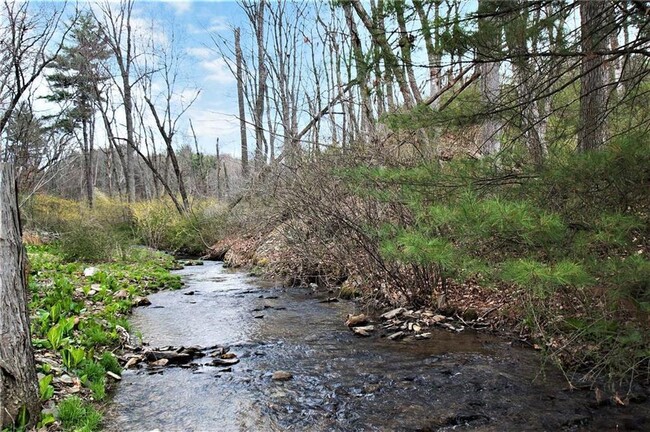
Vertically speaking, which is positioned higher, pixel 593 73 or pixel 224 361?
pixel 593 73

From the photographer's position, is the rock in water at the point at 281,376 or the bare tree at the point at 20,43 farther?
the bare tree at the point at 20,43

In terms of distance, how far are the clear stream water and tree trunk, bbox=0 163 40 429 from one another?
1.93 ft

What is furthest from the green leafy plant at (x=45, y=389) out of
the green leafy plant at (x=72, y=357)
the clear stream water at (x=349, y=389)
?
the green leafy plant at (x=72, y=357)

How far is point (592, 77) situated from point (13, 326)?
4159 millimetres

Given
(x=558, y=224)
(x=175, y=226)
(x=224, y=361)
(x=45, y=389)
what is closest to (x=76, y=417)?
(x=45, y=389)

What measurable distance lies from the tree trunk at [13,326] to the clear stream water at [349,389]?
0.59 m

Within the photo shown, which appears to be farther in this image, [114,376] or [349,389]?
[114,376]

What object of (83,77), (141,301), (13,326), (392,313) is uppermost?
(83,77)

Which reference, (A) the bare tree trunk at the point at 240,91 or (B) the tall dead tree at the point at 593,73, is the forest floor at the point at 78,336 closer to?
(B) the tall dead tree at the point at 593,73

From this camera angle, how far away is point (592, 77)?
3322mm

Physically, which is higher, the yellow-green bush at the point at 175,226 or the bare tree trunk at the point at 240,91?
the bare tree trunk at the point at 240,91

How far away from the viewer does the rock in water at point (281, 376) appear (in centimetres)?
390

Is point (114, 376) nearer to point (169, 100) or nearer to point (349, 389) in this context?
point (349, 389)

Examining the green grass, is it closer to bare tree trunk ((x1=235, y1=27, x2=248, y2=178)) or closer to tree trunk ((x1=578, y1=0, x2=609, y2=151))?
tree trunk ((x1=578, y1=0, x2=609, y2=151))
